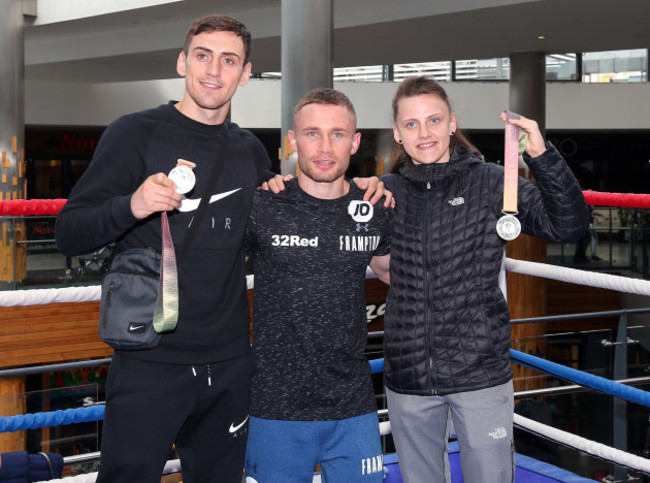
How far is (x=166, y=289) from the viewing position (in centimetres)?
159

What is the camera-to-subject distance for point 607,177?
19.6 metres

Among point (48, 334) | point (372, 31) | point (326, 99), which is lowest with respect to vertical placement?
point (48, 334)

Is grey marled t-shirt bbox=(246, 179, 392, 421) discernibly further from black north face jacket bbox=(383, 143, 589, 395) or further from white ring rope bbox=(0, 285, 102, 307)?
white ring rope bbox=(0, 285, 102, 307)

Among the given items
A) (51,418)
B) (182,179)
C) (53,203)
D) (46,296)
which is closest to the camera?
(182,179)

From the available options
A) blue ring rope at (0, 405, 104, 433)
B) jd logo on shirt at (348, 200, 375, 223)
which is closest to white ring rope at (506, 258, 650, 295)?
jd logo on shirt at (348, 200, 375, 223)

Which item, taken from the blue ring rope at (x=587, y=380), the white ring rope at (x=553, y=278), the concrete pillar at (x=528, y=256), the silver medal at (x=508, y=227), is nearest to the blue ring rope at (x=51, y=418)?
the white ring rope at (x=553, y=278)

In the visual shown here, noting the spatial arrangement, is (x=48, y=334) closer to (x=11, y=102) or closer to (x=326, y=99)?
(x=11, y=102)

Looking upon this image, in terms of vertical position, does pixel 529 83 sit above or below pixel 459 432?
above

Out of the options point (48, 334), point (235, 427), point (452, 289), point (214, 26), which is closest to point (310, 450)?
point (235, 427)

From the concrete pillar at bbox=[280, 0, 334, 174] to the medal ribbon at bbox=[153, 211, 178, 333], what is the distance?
6.25 m

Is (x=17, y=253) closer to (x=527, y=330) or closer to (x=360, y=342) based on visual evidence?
(x=360, y=342)

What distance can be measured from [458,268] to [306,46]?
6333 mm

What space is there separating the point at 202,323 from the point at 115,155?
1.38 ft

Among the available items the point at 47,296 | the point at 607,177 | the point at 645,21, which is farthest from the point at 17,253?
the point at 607,177
